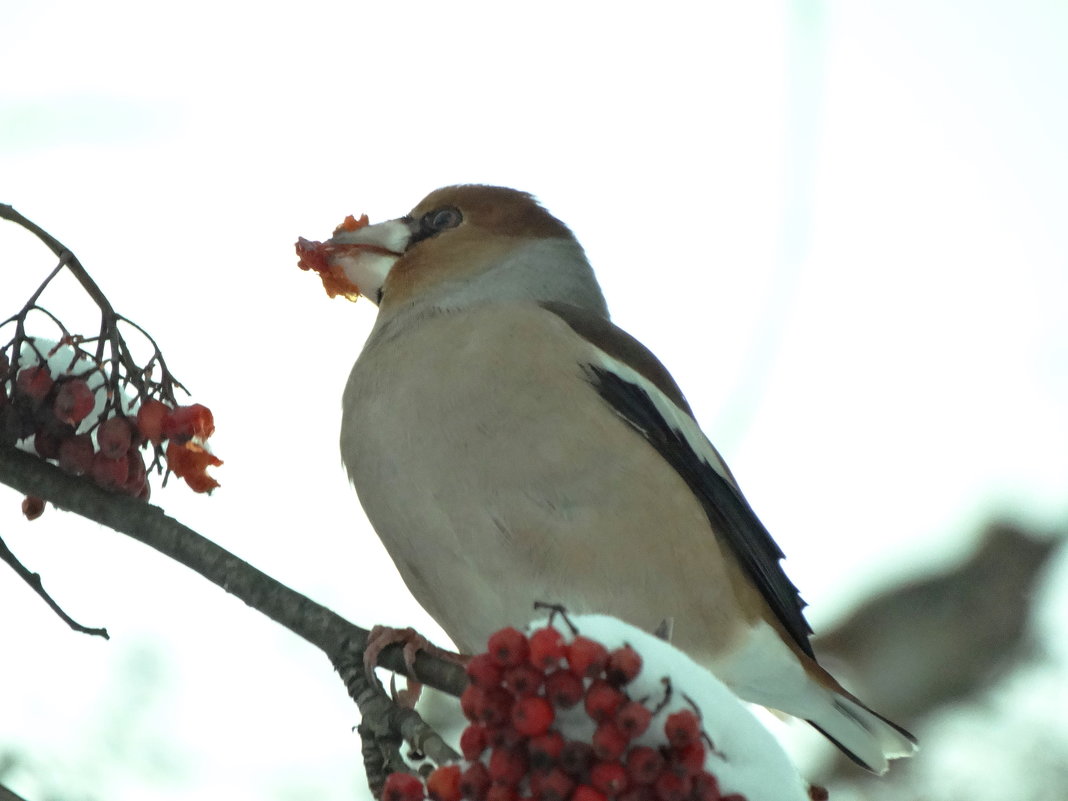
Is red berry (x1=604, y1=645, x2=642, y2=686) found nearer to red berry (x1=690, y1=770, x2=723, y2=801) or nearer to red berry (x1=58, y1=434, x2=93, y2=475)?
red berry (x1=690, y1=770, x2=723, y2=801)

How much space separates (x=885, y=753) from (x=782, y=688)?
0.34m

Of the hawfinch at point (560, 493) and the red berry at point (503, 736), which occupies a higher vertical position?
the hawfinch at point (560, 493)

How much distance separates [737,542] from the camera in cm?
369

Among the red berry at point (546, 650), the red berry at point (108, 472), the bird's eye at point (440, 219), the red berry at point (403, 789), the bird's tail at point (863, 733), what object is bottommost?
the red berry at point (403, 789)

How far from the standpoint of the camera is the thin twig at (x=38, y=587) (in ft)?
8.01

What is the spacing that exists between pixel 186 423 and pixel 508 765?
3.74 feet

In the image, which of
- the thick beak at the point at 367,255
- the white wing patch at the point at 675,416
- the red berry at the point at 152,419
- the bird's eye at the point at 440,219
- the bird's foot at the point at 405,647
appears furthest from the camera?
the bird's eye at the point at 440,219

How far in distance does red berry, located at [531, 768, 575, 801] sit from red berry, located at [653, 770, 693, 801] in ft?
0.38

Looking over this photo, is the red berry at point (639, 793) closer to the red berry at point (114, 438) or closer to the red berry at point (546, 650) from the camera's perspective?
the red berry at point (546, 650)

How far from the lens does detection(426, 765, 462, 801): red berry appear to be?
183cm

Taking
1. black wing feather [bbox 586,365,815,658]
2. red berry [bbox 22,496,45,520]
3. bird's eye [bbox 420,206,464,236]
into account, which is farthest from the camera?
bird's eye [bbox 420,206,464,236]

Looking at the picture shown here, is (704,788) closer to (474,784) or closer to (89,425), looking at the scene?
(474,784)

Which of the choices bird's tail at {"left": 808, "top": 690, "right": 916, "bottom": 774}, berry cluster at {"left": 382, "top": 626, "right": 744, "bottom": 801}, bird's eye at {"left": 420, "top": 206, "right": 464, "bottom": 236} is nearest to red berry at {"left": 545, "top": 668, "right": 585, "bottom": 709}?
berry cluster at {"left": 382, "top": 626, "right": 744, "bottom": 801}

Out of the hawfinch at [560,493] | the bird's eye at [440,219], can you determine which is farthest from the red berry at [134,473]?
the bird's eye at [440,219]
